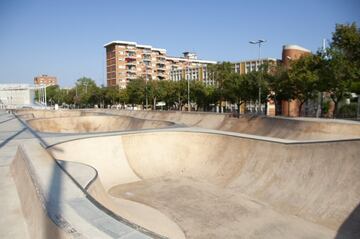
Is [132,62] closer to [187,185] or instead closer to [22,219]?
[187,185]

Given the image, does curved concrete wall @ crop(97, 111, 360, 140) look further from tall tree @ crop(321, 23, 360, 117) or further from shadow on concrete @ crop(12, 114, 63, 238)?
shadow on concrete @ crop(12, 114, 63, 238)

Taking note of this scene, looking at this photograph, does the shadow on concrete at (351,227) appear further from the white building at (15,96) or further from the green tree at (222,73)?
the white building at (15,96)

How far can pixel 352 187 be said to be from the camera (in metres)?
10.7

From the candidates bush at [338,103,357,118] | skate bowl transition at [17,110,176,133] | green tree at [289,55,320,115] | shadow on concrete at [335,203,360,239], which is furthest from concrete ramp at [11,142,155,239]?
bush at [338,103,357,118]

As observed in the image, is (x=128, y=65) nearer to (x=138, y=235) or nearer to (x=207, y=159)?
(x=207, y=159)

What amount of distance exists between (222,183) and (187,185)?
1839 mm

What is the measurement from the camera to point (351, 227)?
959cm

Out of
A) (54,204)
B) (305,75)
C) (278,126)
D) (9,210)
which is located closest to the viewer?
(54,204)

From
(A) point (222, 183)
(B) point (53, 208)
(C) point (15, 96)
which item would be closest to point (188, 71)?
(A) point (222, 183)

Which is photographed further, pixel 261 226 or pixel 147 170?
pixel 147 170

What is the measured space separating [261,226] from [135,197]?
5.82m

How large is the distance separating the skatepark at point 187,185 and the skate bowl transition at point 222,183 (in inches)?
1.8

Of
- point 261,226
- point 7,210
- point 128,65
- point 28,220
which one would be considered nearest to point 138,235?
point 28,220

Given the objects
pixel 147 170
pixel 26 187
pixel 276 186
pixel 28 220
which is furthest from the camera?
pixel 147 170
